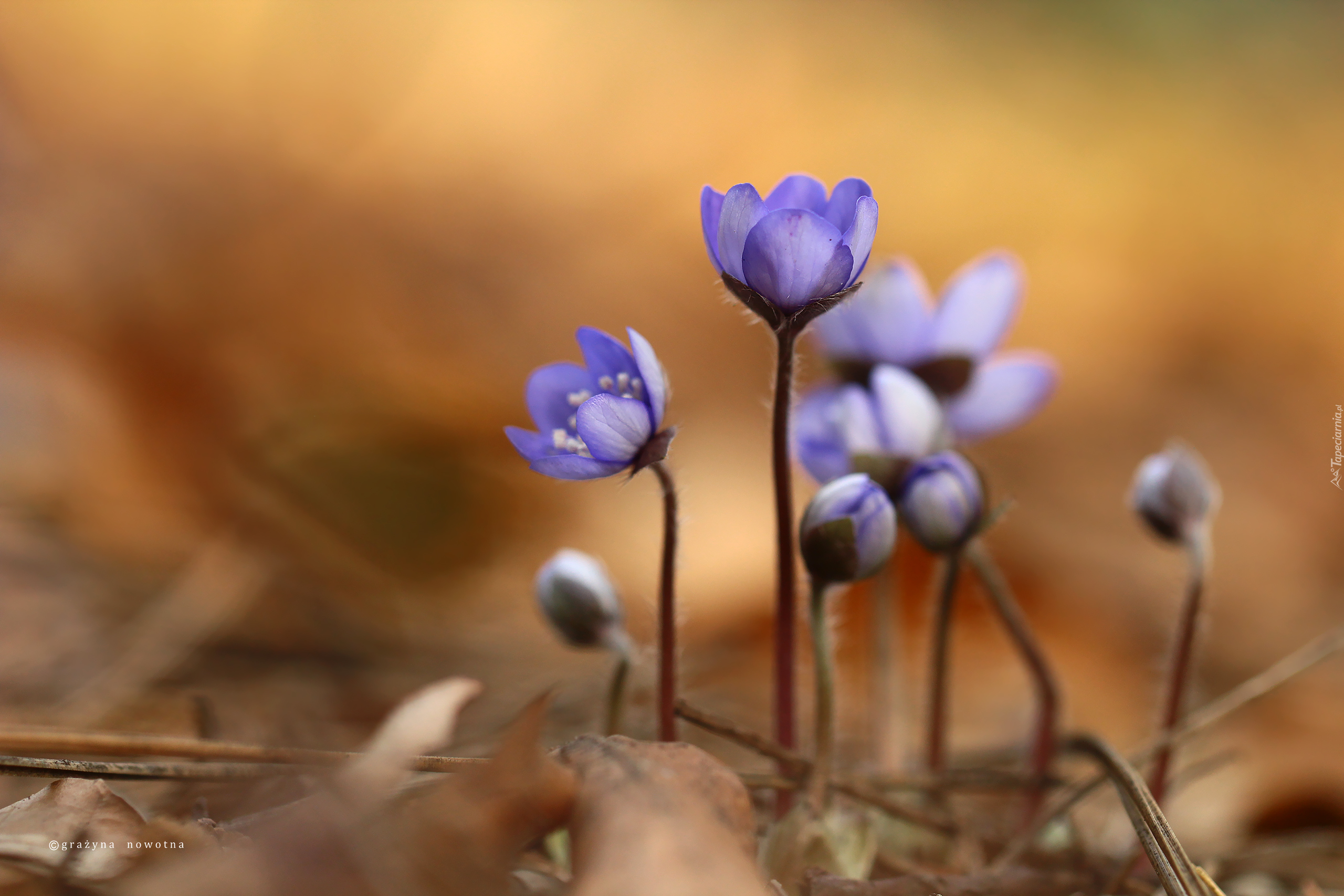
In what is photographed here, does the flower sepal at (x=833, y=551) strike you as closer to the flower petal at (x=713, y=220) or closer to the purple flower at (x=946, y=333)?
the flower petal at (x=713, y=220)

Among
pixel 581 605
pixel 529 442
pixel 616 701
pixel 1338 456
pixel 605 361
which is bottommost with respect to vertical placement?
pixel 616 701

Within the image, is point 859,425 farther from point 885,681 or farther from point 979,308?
point 885,681

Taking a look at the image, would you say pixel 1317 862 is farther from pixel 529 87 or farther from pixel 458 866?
pixel 529 87

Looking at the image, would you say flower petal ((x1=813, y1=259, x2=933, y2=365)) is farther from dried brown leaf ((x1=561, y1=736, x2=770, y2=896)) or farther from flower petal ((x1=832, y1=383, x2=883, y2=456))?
dried brown leaf ((x1=561, y1=736, x2=770, y2=896))

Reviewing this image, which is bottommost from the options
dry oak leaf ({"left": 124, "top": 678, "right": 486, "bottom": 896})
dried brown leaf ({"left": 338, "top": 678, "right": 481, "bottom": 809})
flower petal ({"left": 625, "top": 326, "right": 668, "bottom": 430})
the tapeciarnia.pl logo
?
dry oak leaf ({"left": 124, "top": 678, "right": 486, "bottom": 896})

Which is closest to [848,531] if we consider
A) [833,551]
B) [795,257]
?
[833,551]

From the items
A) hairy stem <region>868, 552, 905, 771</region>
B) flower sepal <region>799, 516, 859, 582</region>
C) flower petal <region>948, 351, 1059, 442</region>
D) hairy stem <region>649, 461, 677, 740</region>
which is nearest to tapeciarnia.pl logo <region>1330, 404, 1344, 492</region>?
flower petal <region>948, 351, 1059, 442</region>
